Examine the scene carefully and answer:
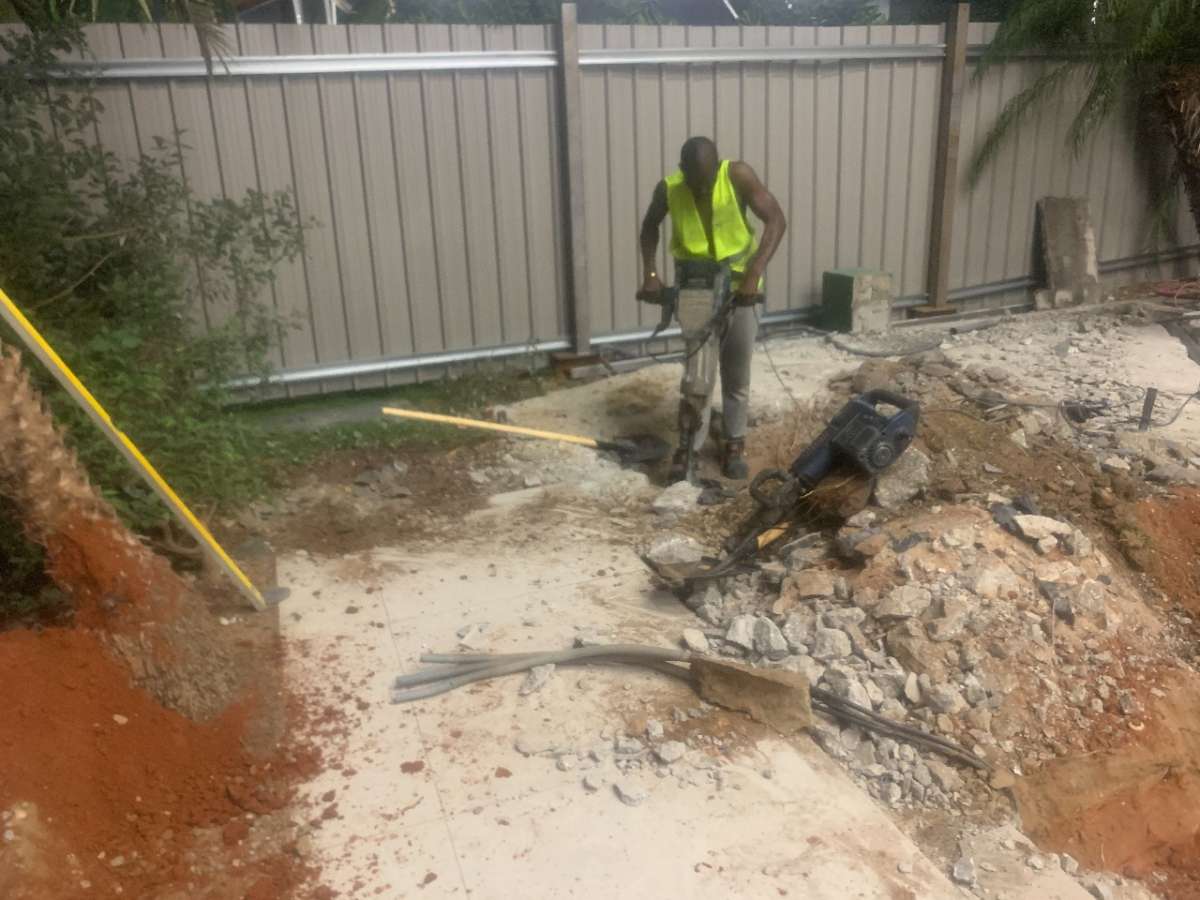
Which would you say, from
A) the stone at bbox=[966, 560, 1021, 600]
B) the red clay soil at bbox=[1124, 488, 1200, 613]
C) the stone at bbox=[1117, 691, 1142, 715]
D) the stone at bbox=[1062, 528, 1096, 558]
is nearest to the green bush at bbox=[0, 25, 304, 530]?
the stone at bbox=[966, 560, 1021, 600]

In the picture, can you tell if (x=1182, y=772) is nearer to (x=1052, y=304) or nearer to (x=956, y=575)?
(x=956, y=575)

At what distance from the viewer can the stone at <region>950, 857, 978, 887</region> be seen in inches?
115

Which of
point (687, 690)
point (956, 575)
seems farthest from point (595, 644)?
point (956, 575)

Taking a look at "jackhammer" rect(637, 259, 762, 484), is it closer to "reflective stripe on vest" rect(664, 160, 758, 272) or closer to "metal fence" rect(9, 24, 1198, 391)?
"reflective stripe on vest" rect(664, 160, 758, 272)

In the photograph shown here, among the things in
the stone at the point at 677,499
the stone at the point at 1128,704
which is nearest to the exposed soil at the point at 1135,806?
the stone at the point at 1128,704

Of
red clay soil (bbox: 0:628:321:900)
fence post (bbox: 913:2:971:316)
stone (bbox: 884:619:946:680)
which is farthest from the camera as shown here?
fence post (bbox: 913:2:971:316)

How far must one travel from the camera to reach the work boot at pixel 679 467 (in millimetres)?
5441

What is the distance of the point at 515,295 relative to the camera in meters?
6.65

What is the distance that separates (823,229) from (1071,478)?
3.25 metres

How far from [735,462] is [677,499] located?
0.50 m

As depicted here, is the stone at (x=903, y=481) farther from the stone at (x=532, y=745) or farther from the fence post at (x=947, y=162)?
the fence post at (x=947, y=162)

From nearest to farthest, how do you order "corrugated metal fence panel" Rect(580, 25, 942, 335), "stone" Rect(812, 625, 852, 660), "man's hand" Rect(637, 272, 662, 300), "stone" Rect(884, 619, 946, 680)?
1. "stone" Rect(884, 619, 946, 680)
2. "stone" Rect(812, 625, 852, 660)
3. "man's hand" Rect(637, 272, 662, 300)
4. "corrugated metal fence panel" Rect(580, 25, 942, 335)

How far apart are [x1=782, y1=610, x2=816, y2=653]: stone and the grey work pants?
1629 millimetres

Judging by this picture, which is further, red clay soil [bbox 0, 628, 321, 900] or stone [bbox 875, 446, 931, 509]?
stone [bbox 875, 446, 931, 509]
